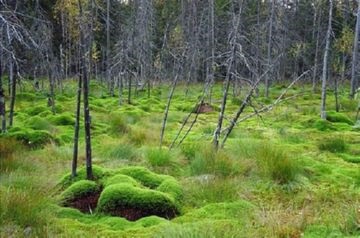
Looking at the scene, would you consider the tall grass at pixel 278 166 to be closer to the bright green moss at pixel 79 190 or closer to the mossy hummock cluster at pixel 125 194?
the mossy hummock cluster at pixel 125 194

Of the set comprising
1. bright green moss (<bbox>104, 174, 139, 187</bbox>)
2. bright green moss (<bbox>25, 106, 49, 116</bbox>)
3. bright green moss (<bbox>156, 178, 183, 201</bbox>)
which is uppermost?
bright green moss (<bbox>104, 174, 139, 187</bbox>)

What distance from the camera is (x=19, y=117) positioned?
1606cm

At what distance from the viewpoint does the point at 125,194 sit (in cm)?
608

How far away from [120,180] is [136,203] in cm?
76

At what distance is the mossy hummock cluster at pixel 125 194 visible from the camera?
5.98m

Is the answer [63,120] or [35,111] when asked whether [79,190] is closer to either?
[63,120]

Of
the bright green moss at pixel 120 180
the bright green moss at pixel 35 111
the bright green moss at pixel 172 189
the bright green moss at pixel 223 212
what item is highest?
the bright green moss at pixel 120 180

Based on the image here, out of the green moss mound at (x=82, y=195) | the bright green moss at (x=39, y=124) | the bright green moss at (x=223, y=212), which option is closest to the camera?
the bright green moss at (x=223, y=212)

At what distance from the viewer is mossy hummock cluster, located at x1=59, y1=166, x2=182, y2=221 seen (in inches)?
235

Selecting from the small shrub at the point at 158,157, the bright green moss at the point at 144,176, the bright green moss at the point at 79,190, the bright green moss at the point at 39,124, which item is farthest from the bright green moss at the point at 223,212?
the bright green moss at the point at 39,124

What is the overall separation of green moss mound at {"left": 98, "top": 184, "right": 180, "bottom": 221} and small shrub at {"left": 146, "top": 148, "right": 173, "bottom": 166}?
248 cm

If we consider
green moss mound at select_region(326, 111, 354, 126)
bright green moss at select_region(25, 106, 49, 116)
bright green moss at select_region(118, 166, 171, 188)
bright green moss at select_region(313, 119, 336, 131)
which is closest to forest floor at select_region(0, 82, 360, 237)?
bright green moss at select_region(118, 166, 171, 188)

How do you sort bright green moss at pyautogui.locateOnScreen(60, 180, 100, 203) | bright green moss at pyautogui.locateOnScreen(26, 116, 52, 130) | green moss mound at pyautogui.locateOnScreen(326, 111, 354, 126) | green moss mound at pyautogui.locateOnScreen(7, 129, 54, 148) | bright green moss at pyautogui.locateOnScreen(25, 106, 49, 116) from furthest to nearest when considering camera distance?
bright green moss at pyautogui.locateOnScreen(25, 106, 49, 116)
green moss mound at pyautogui.locateOnScreen(326, 111, 354, 126)
bright green moss at pyautogui.locateOnScreen(26, 116, 52, 130)
green moss mound at pyautogui.locateOnScreen(7, 129, 54, 148)
bright green moss at pyautogui.locateOnScreen(60, 180, 100, 203)

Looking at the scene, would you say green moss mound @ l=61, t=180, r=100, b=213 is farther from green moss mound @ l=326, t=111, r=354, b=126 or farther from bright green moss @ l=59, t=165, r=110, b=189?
green moss mound @ l=326, t=111, r=354, b=126
